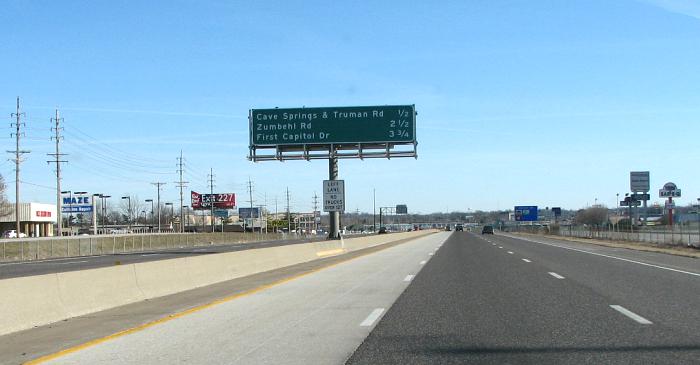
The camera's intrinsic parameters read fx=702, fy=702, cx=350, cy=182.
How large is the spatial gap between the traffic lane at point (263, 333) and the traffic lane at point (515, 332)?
0.48m

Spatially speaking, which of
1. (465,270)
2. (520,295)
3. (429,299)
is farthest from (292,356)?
(465,270)

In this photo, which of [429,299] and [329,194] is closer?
[429,299]

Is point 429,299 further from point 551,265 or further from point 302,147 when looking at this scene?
point 302,147

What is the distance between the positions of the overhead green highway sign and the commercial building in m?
62.2

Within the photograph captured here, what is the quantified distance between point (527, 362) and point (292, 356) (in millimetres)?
2773

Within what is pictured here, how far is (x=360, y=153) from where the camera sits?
44.9 metres

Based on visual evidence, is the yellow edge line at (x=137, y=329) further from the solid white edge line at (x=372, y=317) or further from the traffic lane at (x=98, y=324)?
the solid white edge line at (x=372, y=317)

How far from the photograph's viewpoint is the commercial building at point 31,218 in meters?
93.6

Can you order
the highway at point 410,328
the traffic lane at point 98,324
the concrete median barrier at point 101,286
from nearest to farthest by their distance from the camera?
the highway at point 410,328, the traffic lane at point 98,324, the concrete median barrier at point 101,286

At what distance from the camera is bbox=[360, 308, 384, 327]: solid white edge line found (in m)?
11.3

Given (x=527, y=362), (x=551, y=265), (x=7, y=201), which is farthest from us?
(x=7, y=201)

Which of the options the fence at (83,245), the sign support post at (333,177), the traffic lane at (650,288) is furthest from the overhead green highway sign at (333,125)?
the traffic lane at (650,288)

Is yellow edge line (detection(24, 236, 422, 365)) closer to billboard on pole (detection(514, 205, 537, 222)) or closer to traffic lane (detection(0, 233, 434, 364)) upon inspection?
traffic lane (detection(0, 233, 434, 364))

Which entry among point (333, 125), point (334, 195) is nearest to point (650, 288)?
point (334, 195)
